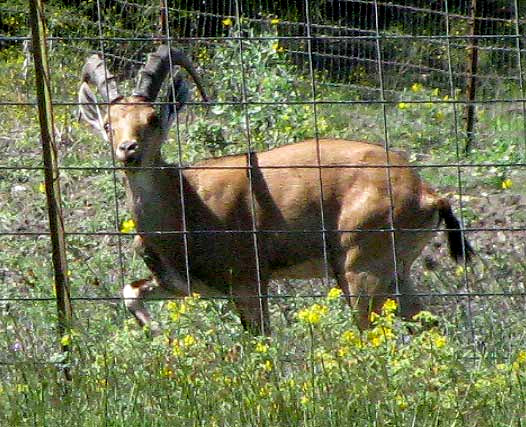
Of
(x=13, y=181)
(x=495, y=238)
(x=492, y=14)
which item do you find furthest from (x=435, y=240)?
(x=492, y=14)

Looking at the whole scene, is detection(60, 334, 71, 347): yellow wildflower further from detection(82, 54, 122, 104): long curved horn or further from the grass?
detection(82, 54, 122, 104): long curved horn

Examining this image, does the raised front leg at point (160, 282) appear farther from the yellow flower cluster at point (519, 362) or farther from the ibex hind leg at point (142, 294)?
the yellow flower cluster at point (519, 362)

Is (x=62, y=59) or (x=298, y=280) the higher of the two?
(x=62, y=59)

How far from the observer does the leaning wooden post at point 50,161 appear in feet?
17.7

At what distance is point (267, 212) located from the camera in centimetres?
860

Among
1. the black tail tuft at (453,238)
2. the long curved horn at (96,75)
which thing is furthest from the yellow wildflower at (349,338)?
the long curved horn at (96,75)

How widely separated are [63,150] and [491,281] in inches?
189

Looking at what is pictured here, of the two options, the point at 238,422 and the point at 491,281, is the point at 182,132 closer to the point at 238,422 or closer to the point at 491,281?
the point at 491,281

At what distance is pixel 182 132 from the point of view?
11.2 m

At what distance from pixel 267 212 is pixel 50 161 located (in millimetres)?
3239

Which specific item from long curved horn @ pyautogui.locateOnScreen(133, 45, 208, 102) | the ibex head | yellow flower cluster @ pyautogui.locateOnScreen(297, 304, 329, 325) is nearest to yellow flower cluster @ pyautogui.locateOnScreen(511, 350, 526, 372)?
yellow flower cluster @ pyautogui.locateOnScreen(297, 304, 329, 325)

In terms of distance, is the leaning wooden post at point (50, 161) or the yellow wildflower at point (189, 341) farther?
the leaning wooden post at point (50, 161)

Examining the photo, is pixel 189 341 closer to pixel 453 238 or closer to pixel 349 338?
pixel 349 338

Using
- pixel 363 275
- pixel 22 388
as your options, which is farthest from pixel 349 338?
pixel 363 275
